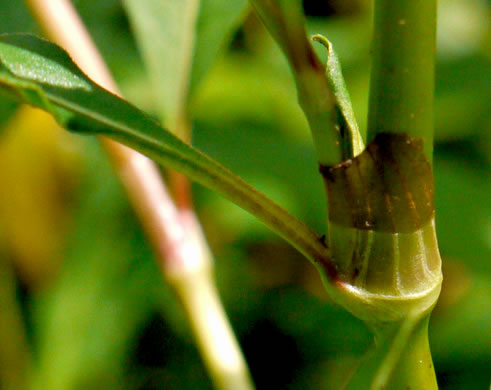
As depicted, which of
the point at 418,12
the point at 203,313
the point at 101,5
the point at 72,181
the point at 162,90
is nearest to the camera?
the point at 418,12

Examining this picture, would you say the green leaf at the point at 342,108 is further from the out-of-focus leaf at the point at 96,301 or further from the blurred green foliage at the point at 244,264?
the out-of-focus leaf at the point at 96,301

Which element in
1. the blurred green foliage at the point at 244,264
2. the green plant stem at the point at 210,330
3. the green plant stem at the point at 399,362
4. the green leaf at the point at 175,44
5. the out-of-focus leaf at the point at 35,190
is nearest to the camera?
the green plant stem at the point at 399,362

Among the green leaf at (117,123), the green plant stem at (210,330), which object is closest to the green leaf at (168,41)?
the green plant stem at (210,330)

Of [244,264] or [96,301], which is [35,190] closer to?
[96,301]

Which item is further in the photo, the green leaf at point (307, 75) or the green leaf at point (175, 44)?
the green leaf at point (175, 44)

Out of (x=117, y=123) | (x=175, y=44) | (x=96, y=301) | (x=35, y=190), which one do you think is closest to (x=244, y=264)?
(x=96, y=301)

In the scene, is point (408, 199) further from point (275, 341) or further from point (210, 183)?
point (275, 341)

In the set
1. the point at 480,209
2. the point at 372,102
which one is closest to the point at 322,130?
the point at 372,102
